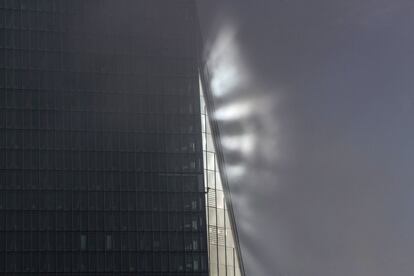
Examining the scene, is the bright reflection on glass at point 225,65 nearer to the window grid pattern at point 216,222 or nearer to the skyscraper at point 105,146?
the skyscraper at point 105,146

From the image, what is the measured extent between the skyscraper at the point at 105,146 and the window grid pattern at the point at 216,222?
59mm

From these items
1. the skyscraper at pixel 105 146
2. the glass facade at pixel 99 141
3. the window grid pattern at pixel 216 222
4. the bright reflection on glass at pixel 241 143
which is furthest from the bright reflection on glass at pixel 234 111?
the glass facade at pixel 99 141

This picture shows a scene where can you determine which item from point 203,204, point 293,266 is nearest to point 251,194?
point 293,266

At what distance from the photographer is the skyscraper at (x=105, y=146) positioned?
44.5 meters

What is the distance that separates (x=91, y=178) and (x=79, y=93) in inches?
174

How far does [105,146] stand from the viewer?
152ft

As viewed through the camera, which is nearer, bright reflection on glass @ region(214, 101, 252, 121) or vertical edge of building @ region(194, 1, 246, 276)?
bright reflection on glass @ region(214, 101, 252, 121)

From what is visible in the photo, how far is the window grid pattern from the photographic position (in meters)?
44.6

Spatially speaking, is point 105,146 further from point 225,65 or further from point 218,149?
point 225,65

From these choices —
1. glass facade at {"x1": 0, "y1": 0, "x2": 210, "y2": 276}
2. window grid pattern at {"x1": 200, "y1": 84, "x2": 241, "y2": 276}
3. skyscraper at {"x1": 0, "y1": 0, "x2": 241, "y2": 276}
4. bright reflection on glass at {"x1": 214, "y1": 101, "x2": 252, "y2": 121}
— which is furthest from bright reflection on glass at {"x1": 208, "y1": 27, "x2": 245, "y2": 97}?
glass facade at {"x1": 0, "y1": 0, "x2": 210, "y2": 276}

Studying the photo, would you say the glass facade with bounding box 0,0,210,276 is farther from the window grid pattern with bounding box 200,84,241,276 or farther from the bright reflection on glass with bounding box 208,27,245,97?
the bright reflection on glass with bounding box 208,27,245,97

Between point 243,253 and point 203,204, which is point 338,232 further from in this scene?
point 203,204

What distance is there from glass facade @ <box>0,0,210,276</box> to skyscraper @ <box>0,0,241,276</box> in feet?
0.17

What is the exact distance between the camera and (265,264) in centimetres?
2750
